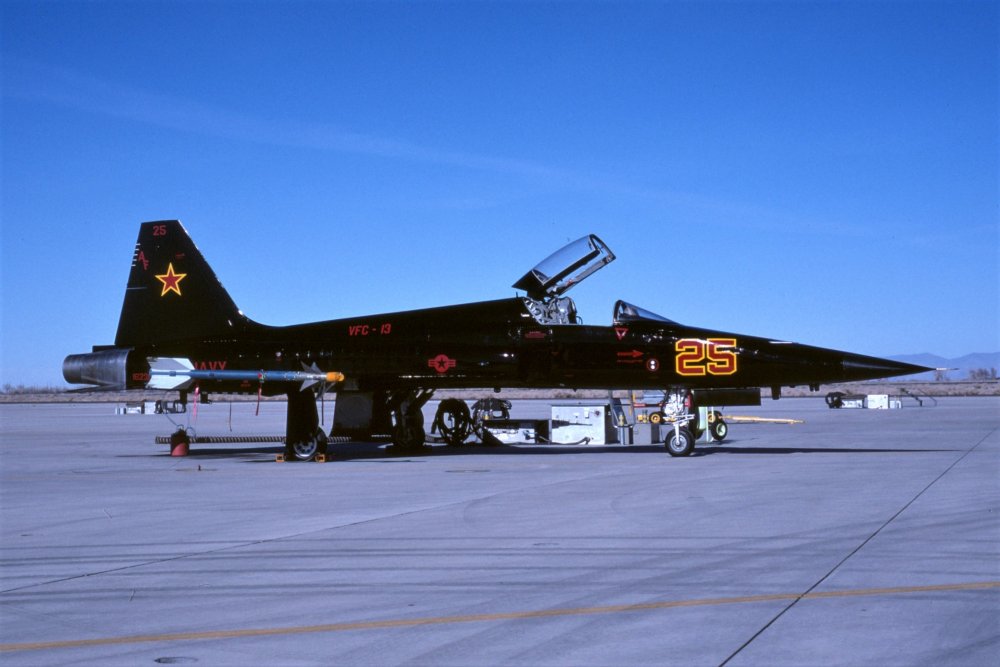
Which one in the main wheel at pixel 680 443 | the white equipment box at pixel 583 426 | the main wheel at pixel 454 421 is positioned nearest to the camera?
the main wheel at pixel 680 443

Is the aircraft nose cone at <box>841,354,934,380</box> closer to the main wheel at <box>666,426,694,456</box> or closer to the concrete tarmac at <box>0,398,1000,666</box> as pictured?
the concrete tarmac at <box>0,398,1000,666</box>

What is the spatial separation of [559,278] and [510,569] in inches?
492

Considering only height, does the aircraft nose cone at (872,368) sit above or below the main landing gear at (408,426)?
above

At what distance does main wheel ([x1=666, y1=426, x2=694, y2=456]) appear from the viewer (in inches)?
734

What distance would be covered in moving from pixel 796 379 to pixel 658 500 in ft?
24.1

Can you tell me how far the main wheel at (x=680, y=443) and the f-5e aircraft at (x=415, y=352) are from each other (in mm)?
24

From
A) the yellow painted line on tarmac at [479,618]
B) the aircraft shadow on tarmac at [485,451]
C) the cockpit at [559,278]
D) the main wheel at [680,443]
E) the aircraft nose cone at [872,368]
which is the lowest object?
the yellow painted line on tarmac at [479,618]

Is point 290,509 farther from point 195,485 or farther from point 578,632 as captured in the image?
point 578,632

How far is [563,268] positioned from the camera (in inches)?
760

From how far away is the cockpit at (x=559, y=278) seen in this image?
19297 millimetres

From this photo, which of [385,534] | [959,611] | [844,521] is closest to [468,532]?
[385,534]

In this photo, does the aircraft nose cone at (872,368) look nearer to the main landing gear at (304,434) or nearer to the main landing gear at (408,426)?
the main landing gear at (408,426)

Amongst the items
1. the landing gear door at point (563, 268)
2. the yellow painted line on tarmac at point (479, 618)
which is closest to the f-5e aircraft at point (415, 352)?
the landing gear door at point (563, 268)

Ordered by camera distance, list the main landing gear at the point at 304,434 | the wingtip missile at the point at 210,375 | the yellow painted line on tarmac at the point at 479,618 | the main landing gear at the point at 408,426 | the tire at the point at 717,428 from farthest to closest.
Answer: the tire at the point at 717,428 < the main landing gear at the point at 408,426 < the main landing gear at the point at 304,434 < the wingtip missile at the point at 210,375 < the yellow painted line on tarmac at the point at 479,618
